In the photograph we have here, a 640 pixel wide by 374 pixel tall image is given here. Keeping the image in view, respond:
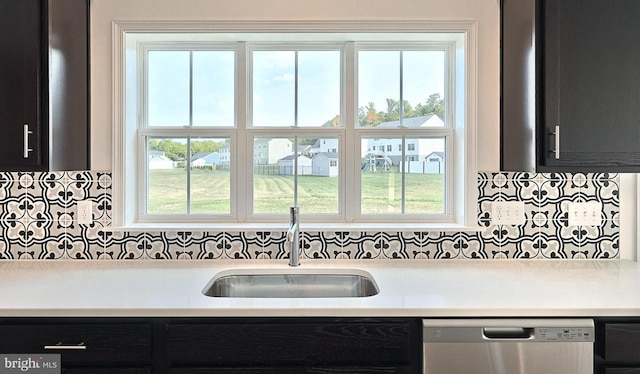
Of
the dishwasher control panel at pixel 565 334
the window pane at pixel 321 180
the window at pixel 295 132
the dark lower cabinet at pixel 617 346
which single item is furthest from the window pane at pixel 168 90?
the dark lower cabinet at pixel 617 346

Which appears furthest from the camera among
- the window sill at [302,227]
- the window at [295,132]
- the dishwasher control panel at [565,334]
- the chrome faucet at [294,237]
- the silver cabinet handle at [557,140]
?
the window at [295,132]

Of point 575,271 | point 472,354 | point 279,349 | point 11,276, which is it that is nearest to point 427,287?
point 472,354

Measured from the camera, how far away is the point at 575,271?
2020 millimetres

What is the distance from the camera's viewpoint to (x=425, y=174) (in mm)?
2434

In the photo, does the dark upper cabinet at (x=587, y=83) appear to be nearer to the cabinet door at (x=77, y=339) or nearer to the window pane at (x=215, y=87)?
the window pane at (x=215, y=87)

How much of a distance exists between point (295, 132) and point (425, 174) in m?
0.71

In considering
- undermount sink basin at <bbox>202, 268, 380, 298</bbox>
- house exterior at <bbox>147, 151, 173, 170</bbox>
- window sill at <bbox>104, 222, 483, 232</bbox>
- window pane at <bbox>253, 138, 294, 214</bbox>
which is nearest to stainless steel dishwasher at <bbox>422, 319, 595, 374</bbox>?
undermount sink basin at <bbox>202, 268, 380, 298</bbox>

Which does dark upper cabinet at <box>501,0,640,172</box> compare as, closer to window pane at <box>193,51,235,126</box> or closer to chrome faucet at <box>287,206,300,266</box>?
chrome faucet at <box>287,206,300,266</box>

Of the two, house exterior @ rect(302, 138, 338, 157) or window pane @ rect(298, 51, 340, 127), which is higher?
window pane @ rect(298, 51, 340, 127)

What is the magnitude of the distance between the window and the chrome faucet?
12.3 inches

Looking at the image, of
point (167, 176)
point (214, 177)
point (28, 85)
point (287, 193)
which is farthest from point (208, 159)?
point (28, 85)

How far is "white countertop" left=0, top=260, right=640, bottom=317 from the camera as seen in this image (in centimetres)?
151

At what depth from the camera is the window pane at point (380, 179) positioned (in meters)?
2.42

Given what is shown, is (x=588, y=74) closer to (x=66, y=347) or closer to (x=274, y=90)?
(x=274, y=90)
